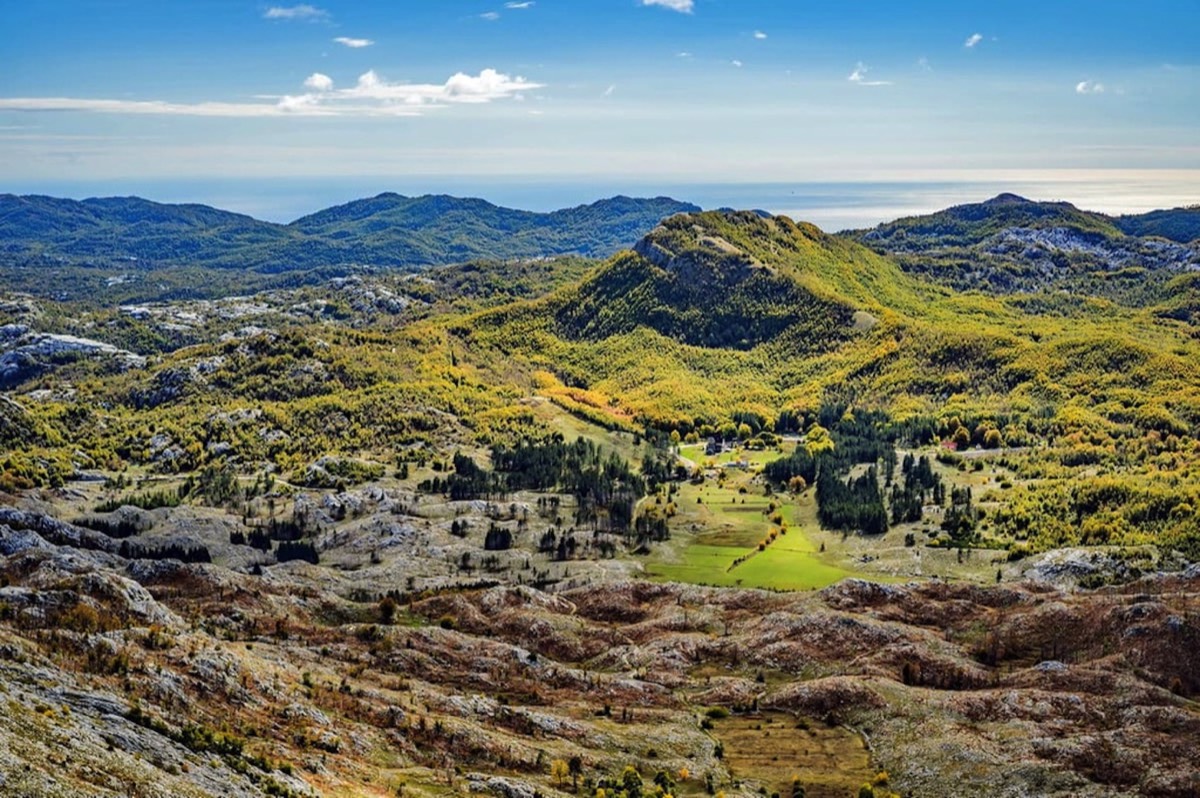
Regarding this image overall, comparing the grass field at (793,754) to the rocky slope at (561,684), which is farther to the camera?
the grass field at (793,754)

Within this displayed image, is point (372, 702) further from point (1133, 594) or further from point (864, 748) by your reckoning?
point (1133, 594)

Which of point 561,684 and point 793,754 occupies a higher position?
point 561,684

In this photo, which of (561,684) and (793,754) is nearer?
(793,754)

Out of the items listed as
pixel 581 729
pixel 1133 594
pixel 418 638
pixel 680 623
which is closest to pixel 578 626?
pixel 680 623

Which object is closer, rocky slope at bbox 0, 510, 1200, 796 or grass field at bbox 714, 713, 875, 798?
rocky slope at bbox 0, 510, 1200, 796

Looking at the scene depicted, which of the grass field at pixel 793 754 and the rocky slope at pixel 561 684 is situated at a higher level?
the rocky slope at pixel 561 684

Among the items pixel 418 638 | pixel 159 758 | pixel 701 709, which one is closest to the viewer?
pixel 159 758

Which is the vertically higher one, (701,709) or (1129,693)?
(1129,693)

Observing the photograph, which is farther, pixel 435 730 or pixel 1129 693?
pixel 1129 693

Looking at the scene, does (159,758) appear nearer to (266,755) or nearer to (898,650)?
(266,755)

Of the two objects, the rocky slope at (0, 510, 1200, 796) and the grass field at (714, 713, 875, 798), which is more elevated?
the rocky slope at (0, 510, 1200, 796)

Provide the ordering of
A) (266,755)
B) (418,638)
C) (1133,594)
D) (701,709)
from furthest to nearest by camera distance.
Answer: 1. (1133,594)
2. (418,638)
3. (701,709)
4. (266,755)
